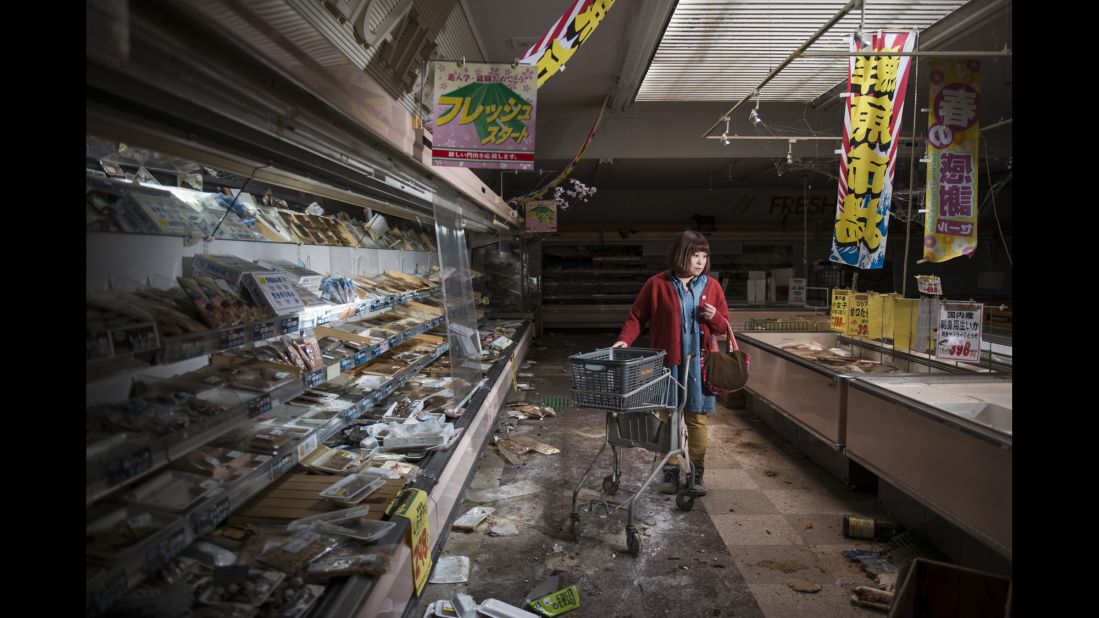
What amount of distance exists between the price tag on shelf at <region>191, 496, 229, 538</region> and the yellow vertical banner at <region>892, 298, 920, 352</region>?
455 centimetres

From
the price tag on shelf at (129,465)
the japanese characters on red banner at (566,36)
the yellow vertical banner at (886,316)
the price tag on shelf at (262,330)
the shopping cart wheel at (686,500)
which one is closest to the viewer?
the price tag on shelf at (129,465)

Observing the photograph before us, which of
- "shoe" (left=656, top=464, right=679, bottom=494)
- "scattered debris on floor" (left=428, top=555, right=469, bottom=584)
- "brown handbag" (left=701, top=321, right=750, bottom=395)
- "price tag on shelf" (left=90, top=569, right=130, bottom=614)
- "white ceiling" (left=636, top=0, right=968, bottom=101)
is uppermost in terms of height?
"white ceiling" (left=636, top=0, right=968, bottom=101)

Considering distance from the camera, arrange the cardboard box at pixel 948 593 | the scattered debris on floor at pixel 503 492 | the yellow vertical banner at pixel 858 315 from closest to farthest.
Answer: the cardboard box at pixel 948 593
the scattered debris on floor at pixel 503 492
the yellow vertical banner at pixel 858 315

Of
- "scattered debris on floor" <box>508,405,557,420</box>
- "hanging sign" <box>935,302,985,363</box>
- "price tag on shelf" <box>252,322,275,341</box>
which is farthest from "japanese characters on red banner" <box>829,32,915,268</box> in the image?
"price tag on shelf" <box>252,322,275,341</box>

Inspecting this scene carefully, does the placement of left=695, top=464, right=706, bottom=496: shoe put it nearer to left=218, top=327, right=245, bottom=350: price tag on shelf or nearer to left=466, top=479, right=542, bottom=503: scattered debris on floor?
left=466, top=479, right=542, bottom=503: scattered debris on floor

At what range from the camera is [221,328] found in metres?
2.12

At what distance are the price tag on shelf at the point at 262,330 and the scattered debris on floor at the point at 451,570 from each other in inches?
65.1

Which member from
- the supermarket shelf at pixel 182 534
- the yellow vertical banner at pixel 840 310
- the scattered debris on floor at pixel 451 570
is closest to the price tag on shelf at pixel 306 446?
the supermarket shelf at pixel 182 534

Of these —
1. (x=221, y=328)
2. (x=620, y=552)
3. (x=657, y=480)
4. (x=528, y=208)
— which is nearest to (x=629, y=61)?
(x=528, y=208)

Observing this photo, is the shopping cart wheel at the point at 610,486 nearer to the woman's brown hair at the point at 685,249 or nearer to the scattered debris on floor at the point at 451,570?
the scattered debris on floor at the point at 451,570

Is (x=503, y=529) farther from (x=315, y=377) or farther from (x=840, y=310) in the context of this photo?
(x=840, y=310)

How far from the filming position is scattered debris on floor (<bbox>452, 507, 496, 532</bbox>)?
386 centimetres

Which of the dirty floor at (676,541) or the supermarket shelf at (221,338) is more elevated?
the supermarket shelf at (221,338)

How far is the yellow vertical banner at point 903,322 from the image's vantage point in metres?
4.51
